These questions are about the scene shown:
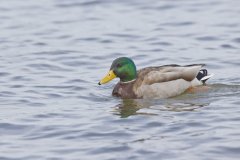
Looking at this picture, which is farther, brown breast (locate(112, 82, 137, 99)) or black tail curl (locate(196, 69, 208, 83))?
black tail curl (locate(196, 69, 208, 83))

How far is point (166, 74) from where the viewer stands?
15.6 metres

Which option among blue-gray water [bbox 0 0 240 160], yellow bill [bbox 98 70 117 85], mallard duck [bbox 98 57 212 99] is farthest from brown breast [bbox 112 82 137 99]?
yellow bill [bbox 98 70 117 85]

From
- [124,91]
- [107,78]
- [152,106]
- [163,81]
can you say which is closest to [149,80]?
[163,81]

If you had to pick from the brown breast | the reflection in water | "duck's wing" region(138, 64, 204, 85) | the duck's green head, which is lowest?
the reflection in water

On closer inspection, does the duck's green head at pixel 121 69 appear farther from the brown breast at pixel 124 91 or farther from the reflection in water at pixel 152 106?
the reflection in water at pixel 152 106

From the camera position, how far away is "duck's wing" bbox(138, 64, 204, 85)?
51.0 ft

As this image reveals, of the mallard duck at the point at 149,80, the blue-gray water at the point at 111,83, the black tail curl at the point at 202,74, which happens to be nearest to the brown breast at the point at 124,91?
the mallard duck at the point at 149,80

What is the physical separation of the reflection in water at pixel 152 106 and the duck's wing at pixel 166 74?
442 mm

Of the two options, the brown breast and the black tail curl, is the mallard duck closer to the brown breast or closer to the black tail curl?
the brown breast

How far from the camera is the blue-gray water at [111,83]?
12203 mm

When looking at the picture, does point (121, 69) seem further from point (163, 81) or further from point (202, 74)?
point (202, 74)

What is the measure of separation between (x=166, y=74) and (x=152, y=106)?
0.99 m

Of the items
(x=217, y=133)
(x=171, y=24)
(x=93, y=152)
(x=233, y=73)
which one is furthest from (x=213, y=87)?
(x=171, y=24)

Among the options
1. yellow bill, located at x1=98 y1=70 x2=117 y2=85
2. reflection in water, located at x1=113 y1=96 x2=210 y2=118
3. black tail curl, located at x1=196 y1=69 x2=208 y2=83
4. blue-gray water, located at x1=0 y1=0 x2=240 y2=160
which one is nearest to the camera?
blue-gray water, located at x1=0 y1=0 x2=240 y2=160
